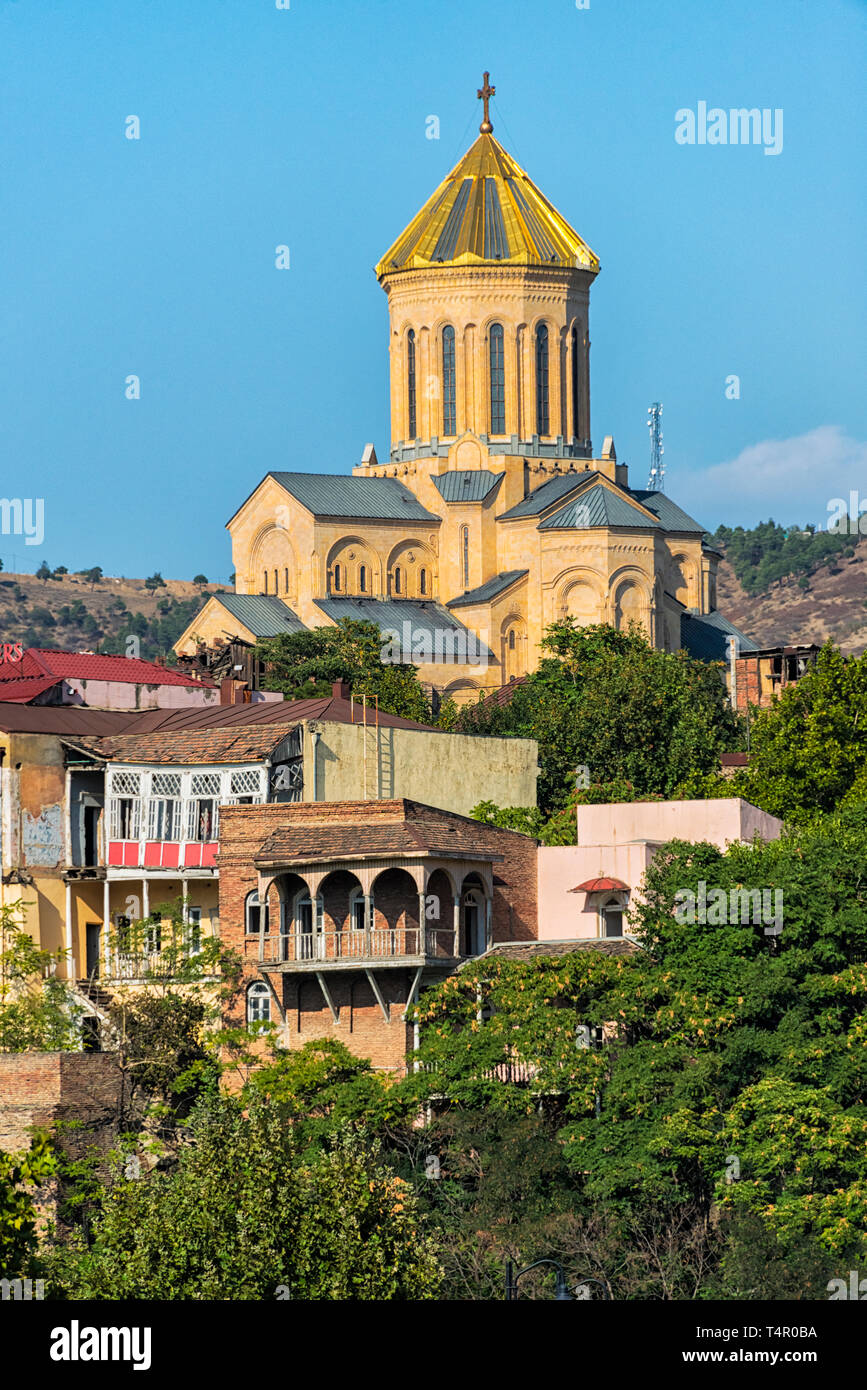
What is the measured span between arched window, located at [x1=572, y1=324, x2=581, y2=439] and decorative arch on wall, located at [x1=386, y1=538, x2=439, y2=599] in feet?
24.6

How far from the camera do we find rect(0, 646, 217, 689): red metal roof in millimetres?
56244

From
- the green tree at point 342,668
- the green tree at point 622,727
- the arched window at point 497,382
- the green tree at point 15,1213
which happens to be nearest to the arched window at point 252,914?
the green tree at point 622,727

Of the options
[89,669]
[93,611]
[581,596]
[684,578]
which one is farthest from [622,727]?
[93,611]

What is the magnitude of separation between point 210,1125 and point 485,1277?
17.1ft

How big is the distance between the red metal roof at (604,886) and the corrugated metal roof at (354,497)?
4520cm

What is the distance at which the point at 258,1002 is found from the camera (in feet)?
143

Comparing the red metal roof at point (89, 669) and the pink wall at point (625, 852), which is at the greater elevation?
the red metal roof at point (89, 669)

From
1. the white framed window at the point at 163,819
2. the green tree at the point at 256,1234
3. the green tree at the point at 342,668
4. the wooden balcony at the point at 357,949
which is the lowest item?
the green tree at the point at 256,1234

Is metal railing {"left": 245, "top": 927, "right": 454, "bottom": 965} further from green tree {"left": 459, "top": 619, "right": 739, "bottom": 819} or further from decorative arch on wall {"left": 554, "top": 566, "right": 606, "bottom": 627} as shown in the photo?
decorative arch on wall {"left": 554, "top": 566, "right": 606, "bottom": 627}

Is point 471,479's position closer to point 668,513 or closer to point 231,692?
point 668,513

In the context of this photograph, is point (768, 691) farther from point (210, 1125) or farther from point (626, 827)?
point (210, 1125)

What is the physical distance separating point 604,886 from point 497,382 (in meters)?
48.8

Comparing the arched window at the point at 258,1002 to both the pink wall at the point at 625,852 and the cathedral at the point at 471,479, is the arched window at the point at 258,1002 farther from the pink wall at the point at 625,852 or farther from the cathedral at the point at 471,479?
the cathedral at the point at 471,479

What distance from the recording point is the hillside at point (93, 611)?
16200 cm
